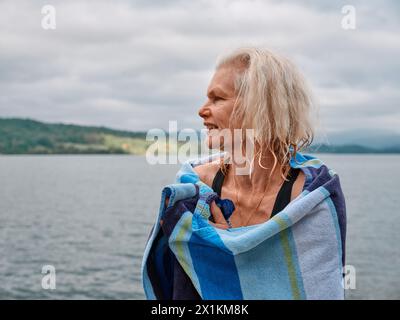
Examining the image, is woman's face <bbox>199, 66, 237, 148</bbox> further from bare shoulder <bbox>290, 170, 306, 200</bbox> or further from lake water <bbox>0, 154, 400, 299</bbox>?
lake water <bbox>0, 154, 400, 299</bbox>

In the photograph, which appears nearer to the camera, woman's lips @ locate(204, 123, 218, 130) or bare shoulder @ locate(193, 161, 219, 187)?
woman's lips @ locate(204, 123, 218, 130)

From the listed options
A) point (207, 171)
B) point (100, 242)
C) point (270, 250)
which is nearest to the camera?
point (270, 250)

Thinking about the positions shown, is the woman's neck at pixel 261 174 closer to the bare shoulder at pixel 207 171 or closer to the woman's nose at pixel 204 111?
the bare shoulder at pixel 207 171

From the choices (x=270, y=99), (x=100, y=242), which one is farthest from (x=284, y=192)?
(x=100, y=242)

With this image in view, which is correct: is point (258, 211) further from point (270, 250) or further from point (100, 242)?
point (100, 242)

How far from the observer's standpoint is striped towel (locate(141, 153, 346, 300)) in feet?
7.88

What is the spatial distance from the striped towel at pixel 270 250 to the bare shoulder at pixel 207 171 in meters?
0.26

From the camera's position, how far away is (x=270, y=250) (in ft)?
7.96

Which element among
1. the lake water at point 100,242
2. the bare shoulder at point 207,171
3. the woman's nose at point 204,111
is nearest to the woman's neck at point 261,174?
the bare shoulder at point 207,171

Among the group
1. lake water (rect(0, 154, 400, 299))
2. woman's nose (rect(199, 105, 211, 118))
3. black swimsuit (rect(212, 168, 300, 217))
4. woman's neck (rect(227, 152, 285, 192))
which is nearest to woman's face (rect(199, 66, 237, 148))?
woman's nose (rect(199, 105, 211, 118))

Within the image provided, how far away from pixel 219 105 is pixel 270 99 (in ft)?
0.73

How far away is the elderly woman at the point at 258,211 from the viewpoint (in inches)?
94.9
